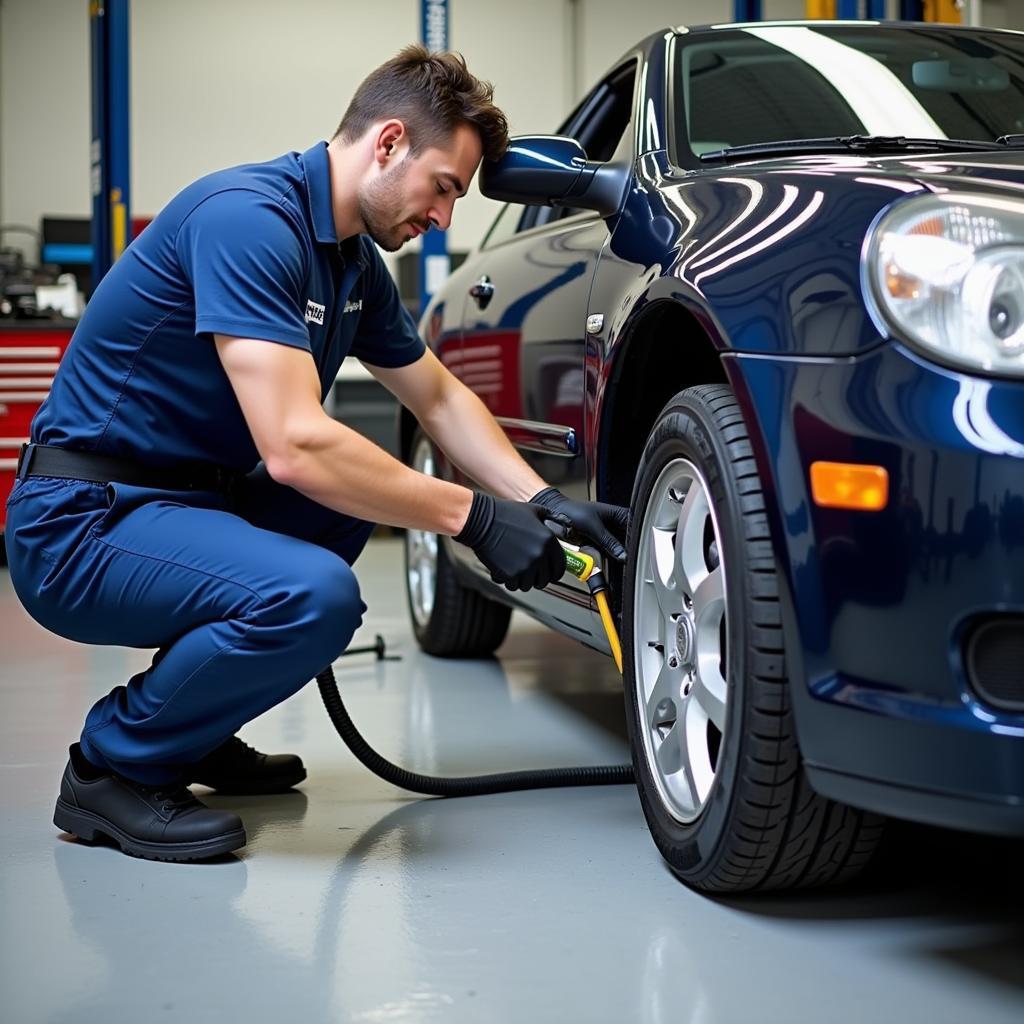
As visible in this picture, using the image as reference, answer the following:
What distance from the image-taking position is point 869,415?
148 cm

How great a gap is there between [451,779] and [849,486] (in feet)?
3.72

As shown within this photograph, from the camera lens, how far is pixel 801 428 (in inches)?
61.5

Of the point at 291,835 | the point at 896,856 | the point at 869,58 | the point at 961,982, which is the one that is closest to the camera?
the point at 961,982

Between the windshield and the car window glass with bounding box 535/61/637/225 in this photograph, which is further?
the car window glass with bounding box 535/61/637/225

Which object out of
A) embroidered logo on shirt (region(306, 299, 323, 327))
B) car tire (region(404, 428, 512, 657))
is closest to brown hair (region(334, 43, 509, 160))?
embroidered logo on shirt (region(306, 299, 323, 327))

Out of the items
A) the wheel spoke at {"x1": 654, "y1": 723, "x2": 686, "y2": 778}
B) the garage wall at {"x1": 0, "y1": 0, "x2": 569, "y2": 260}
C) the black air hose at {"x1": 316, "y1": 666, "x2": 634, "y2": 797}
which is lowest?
the black air hose at {"x1": 316, "y1": 666, "x2": 634, "y2": 797}

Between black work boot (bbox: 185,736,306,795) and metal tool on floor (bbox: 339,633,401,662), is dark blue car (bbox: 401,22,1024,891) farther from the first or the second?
metal tool on floor (bbox: 339,633,401,662)

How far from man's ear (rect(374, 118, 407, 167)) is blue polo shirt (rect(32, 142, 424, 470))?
88 mm

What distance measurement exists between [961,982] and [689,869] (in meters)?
0.37

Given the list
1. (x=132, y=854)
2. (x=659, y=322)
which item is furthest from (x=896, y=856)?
(x=132, y=854)

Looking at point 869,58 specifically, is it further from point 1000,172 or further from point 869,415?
point 869,415

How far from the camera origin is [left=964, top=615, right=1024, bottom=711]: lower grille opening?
142cm

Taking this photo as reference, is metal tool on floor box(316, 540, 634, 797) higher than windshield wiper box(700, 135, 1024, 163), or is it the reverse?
windshield wiper box(700, 135, 1024, 163)

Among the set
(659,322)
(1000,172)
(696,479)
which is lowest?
(696,479)
